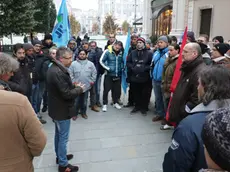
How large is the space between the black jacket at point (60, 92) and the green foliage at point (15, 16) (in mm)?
12197

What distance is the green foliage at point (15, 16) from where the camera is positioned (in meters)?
13.5

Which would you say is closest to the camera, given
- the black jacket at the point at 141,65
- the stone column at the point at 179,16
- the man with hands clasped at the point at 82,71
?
A: the man with hands clasped at the point at 82,71

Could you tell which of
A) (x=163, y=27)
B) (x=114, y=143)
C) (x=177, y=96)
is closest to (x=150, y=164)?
(x=114, y=143)

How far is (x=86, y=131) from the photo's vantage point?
5023 mm

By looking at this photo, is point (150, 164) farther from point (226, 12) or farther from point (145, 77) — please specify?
point (226, 12)

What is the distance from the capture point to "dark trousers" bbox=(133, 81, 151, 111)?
616 centimetres

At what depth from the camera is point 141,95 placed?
6223mm

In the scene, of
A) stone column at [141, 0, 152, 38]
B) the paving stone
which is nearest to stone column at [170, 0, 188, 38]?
stone column at [141, 0, 152, 38]

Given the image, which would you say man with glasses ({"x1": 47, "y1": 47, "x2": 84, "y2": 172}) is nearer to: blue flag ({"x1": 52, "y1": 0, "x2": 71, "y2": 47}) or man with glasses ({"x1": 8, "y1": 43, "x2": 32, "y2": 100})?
man with glasses ({"x1": 8, "y1": 43, "x2": 32, "y2": 100})

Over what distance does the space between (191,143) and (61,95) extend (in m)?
2.02

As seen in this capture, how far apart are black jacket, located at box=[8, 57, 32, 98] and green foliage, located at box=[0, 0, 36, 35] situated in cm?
1075

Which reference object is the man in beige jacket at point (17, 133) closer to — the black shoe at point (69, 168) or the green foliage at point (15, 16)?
the black shoe at point (69, 168)

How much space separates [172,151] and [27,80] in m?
3.42

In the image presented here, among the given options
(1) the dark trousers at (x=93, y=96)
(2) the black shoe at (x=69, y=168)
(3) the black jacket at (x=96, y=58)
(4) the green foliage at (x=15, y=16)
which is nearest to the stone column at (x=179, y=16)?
(4) the green foliage at (x=15, y=16)
